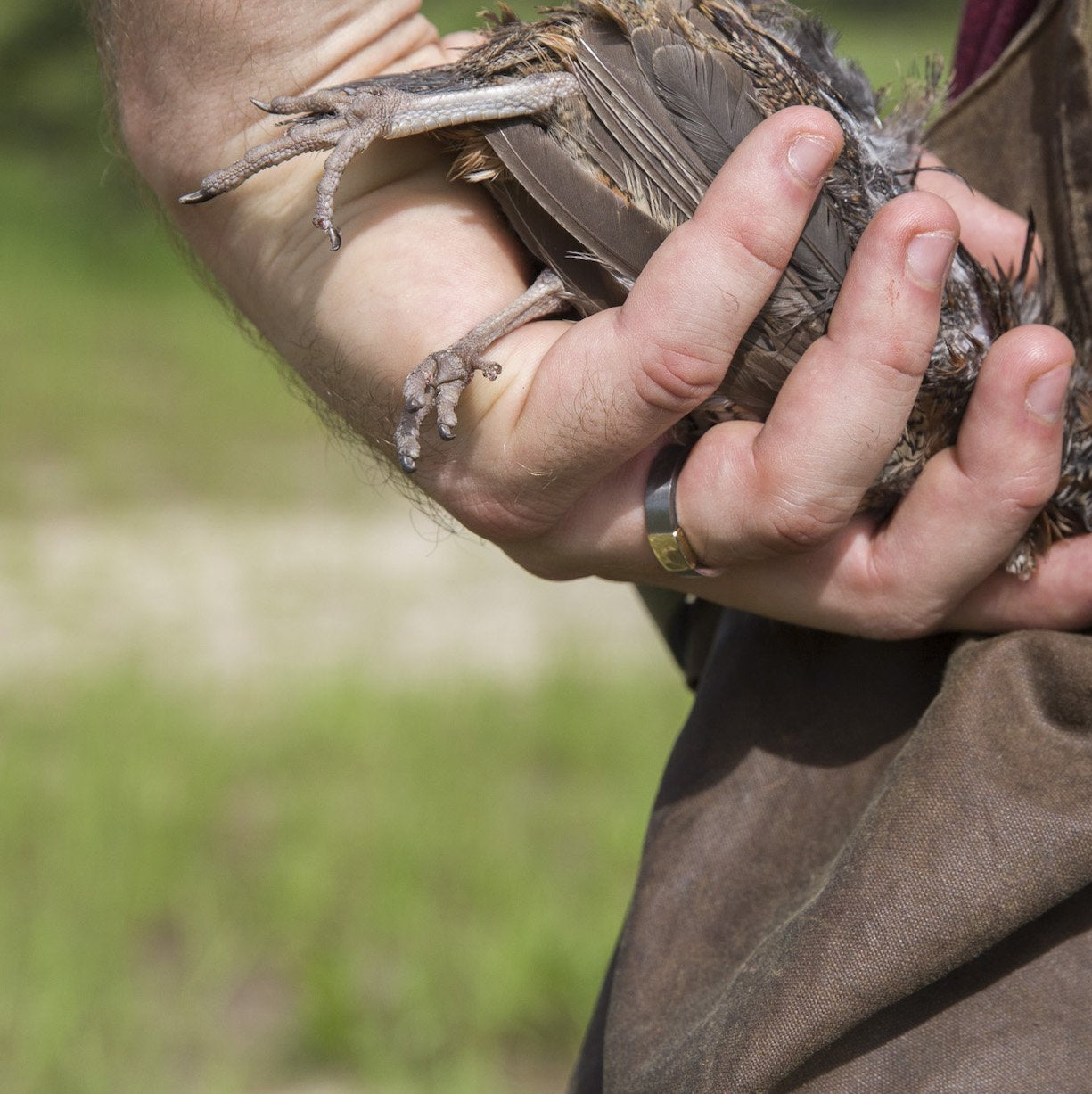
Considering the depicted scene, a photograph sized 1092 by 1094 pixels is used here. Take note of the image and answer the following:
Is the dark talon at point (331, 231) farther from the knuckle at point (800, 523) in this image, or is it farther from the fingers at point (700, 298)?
the knuckle at point (800, 523)

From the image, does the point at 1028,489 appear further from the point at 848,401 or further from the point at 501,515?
Answer: the point at 501,515

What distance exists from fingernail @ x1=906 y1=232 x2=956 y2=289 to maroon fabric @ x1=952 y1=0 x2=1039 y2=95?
0.76 metres

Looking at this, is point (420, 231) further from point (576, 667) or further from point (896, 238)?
point (576, 667)

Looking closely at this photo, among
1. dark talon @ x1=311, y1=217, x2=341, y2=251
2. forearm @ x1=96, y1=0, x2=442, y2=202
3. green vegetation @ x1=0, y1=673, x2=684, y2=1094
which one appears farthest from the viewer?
green vegetation @ x1=0, y1=673, x2=684, y2=1094

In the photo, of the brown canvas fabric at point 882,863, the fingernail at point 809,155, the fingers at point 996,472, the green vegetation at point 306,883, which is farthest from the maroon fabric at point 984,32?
the green vegetation at point 306,883

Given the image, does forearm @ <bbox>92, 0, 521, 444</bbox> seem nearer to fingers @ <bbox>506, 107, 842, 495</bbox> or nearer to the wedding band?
fingers @ <bbox>506, 107, 842, 495</bbox>

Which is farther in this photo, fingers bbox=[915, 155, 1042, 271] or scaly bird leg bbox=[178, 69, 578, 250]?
fingers bbox=[915, 155, 1042, 271]

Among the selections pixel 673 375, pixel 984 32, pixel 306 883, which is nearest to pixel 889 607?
pixel 673 375

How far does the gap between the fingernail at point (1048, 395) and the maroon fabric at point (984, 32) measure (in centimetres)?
75

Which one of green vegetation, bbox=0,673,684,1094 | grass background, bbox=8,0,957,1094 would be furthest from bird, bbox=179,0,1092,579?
green vegetation, bbox=0,673,684,1094

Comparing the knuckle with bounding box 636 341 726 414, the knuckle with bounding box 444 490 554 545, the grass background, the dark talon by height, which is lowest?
the grass background

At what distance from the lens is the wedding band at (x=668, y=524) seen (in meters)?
1.73

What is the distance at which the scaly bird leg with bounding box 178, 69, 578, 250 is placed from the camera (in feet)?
5.35

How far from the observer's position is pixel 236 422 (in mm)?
10734
